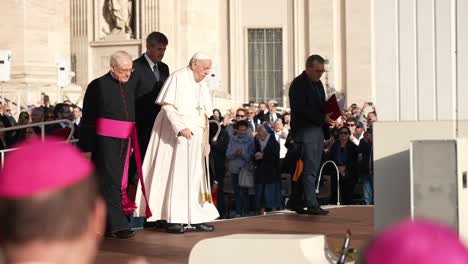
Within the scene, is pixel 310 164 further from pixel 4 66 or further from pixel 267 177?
pixel 4 66

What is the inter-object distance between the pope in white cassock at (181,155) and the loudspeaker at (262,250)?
Result: 4.03 meters

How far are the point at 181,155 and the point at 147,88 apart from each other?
1.06m

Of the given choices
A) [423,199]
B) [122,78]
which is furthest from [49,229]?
[122,78]

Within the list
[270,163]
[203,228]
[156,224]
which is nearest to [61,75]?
[270,163]

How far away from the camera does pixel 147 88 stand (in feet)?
41.4

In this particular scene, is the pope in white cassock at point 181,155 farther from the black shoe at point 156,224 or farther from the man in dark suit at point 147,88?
the man in dark suit at point 147,88

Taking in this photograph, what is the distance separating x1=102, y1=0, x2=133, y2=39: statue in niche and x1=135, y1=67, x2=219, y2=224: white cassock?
69.8 feet

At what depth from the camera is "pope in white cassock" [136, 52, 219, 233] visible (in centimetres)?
1190

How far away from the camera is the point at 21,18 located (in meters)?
28.8

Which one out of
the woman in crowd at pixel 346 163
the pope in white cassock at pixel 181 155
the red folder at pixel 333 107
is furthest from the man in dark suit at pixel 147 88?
the woman in crowd at pixel 346 163

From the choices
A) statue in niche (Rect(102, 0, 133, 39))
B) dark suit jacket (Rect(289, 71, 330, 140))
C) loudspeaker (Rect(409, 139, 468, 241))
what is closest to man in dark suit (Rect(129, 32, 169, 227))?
dark suit jacket (Rect(289, 71, 330, 140))

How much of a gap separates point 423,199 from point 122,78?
4.64m

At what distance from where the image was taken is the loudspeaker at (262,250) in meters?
7.36

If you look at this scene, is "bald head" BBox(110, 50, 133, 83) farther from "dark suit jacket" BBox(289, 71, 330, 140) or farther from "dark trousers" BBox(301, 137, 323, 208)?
"dark trousers" BBox(301, 137, 323, 208)
